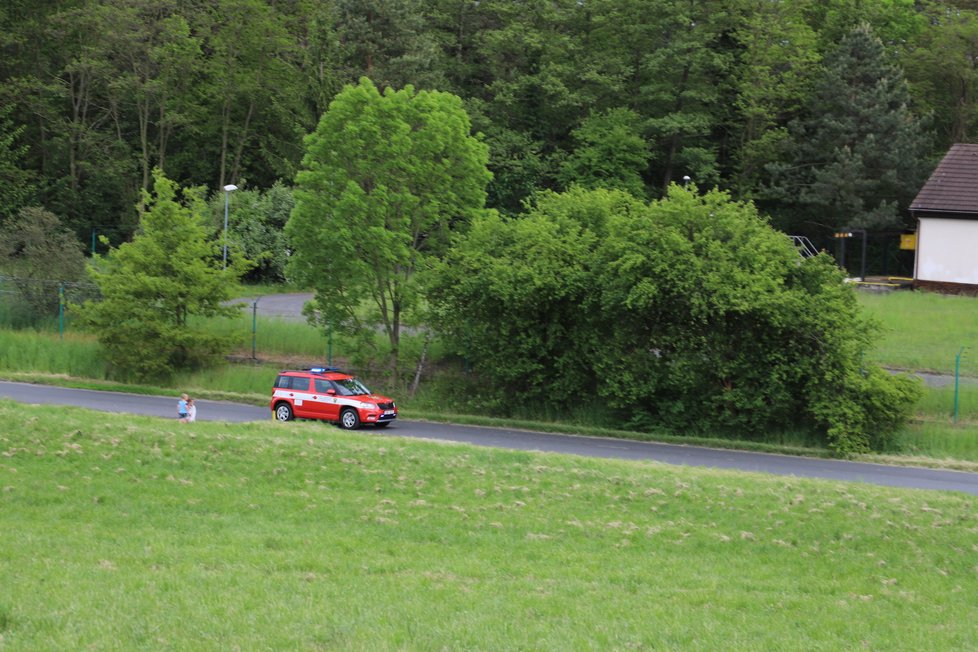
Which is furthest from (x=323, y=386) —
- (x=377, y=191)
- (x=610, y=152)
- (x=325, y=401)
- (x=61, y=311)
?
(x=610, y=152)

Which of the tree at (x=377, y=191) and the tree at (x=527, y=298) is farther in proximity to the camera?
the tree at (x=377, y=191)

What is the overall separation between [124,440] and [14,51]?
57998 mm

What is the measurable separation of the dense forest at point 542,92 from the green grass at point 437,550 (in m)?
43.6

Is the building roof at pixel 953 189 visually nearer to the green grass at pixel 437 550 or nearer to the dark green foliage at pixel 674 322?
the dark green foliage at pixel 674 322

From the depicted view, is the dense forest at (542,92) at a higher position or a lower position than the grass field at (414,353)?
higher

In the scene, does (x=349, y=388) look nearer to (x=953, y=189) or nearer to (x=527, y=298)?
(x=527, y=298)

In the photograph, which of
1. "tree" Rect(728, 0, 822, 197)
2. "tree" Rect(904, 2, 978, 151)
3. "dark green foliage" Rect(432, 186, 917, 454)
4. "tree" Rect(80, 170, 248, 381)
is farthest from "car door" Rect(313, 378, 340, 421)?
"tree" Rect(904, 2, 978, 151)

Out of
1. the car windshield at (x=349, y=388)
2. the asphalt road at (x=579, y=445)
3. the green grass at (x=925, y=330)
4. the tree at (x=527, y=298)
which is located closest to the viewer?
the asphalt road at (x=579, y=445)

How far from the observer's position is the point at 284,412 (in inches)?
1199

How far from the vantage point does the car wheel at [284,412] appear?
3040 centimetres

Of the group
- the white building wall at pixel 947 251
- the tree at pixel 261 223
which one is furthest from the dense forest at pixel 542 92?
the white building wall at pixel 947 251

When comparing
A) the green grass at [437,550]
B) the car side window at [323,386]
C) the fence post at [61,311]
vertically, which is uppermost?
the fence post at [61,311]

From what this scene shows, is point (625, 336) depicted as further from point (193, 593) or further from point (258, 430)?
point (193, 593)

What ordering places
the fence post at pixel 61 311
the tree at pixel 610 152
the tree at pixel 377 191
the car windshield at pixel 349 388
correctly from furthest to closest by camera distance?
the tree at pixel 610 152 < the fence post at pixel 61 311 < the tree at pixel 377 191 < the car windshield at pixel 349 388
